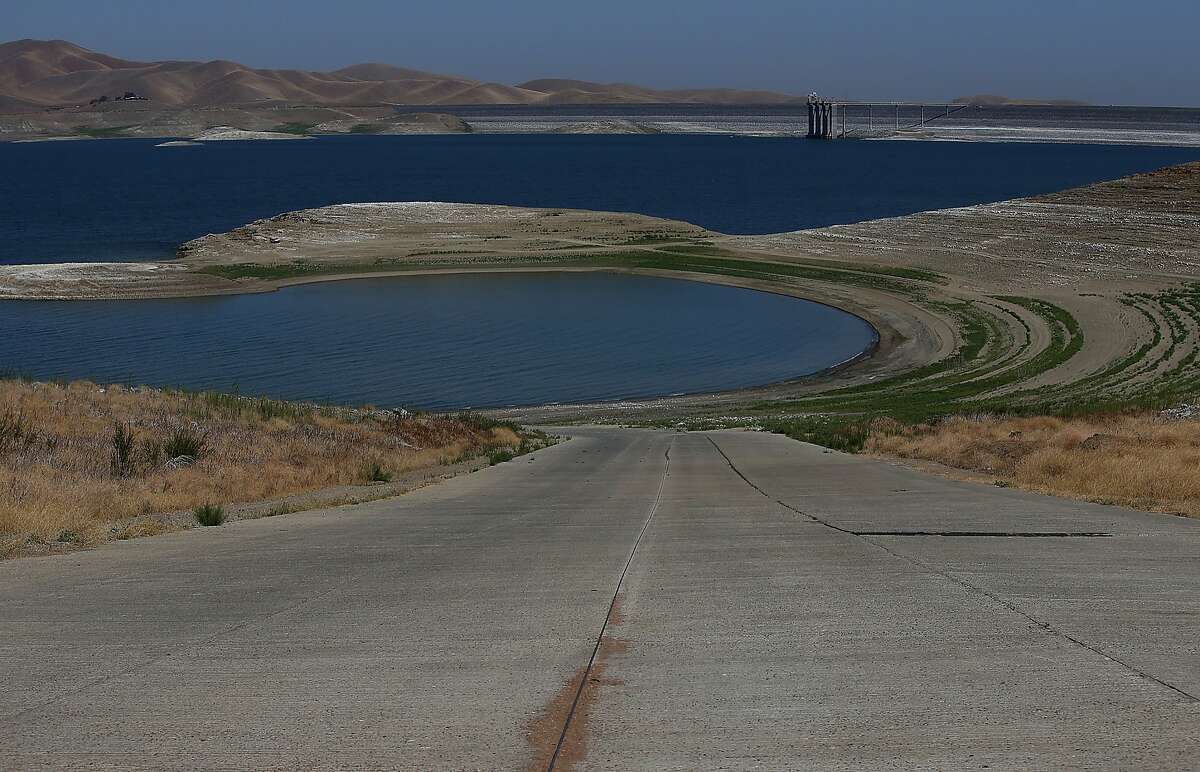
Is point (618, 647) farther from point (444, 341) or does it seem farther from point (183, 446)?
point (444, 341)

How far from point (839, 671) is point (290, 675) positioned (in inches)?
130

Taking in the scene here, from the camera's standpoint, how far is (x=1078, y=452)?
18203mm

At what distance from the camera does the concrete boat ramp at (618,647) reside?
5.63 metres

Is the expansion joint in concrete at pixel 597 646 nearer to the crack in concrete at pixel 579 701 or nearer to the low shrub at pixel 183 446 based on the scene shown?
the crack in concrete at pixel 579 701

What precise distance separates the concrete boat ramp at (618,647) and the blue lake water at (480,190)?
2903 inches

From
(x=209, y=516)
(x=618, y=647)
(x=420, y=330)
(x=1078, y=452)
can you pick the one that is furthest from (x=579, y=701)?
(x=420, y=330)

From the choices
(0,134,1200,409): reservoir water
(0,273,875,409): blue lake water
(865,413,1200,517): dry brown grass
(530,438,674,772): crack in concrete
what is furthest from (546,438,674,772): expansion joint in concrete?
(0,134,1200,409): reservoir water

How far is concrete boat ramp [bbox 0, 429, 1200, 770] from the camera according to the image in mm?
5633

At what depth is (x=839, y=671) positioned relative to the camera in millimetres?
6820

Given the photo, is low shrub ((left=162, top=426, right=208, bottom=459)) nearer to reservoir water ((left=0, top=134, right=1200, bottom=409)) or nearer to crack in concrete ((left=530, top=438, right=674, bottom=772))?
crack in concrete ((left=530, top=438, right=674, bottom=772))

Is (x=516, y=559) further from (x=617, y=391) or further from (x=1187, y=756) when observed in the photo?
(x=617, y=391)

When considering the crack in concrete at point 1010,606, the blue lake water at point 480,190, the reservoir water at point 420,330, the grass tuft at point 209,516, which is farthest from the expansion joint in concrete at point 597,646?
the blue lake water at point 480,190

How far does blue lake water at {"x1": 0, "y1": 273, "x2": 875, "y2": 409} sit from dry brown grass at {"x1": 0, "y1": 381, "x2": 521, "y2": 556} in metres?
15.5

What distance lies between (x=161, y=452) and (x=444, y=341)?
35.0 meters
